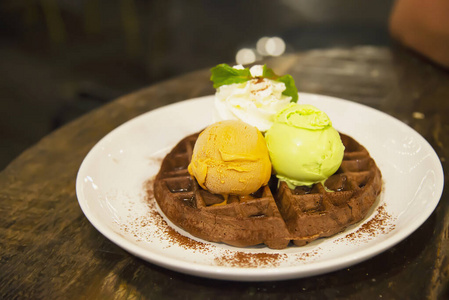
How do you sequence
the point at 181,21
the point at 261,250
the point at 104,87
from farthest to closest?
the point at 181,21 → the point at 104,87 → the point at 261,250

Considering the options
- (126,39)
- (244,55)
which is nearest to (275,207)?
(244,55)

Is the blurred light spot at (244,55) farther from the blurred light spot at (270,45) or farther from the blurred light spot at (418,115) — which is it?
the blurred light spot at (418,115)

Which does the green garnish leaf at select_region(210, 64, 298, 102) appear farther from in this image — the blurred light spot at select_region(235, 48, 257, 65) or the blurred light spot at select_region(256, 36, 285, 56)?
the blurred light spot at select_region(256, 36, 285, 56)

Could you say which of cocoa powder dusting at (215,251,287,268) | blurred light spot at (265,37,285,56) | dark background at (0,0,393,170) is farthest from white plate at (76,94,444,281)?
blurred light spot at (265,37,285,56)

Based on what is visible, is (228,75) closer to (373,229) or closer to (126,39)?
(373,229)

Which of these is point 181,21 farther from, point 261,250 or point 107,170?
point 261,250

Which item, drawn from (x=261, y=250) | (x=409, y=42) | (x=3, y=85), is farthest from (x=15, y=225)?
(x=3, y=85)
